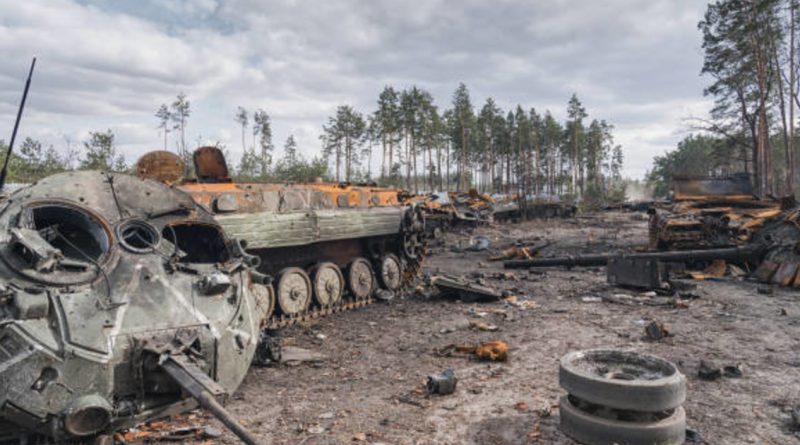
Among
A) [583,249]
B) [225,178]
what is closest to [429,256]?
[583,249]

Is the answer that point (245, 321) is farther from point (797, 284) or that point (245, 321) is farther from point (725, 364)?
point (797, 284)

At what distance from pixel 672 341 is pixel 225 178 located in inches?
326

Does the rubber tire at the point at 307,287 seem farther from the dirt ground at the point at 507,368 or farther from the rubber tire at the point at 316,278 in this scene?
the dirt ground at the point at 507,368

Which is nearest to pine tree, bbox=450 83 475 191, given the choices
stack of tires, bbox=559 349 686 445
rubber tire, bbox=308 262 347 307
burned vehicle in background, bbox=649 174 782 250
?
burned vehicle in background, bbox=649 174 782 250

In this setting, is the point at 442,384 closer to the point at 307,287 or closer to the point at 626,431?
the point at 626,431

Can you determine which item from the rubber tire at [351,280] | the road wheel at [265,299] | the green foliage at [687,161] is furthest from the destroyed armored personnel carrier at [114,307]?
the green foliage at [687,161]

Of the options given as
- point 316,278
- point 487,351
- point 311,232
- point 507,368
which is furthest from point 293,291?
point 507,368

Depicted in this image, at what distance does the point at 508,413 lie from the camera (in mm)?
5398

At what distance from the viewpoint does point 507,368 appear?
22.6 feet

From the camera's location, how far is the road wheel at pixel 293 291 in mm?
9781

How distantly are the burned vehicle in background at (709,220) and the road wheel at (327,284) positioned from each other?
9.77m

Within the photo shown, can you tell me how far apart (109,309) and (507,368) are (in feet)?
15.5

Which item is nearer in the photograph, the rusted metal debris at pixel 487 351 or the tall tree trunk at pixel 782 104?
the rusted metal debris at pixel 487 351

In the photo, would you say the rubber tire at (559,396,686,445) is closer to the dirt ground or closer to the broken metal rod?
the dirt ground
